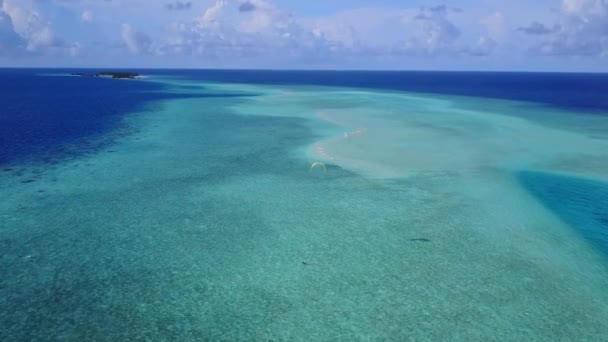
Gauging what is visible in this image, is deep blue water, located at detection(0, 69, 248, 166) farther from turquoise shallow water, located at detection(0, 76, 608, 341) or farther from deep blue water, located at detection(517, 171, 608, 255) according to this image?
deep blue water, located at detection(517, 171, 608, 255)

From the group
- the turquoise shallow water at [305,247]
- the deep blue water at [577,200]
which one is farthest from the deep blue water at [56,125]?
the deep blue water at [577,200]

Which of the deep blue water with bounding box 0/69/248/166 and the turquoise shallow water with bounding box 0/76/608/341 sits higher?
the deep blue water with bounding box 0/69/248/166

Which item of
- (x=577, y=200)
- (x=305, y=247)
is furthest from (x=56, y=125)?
(x=577, y=200)

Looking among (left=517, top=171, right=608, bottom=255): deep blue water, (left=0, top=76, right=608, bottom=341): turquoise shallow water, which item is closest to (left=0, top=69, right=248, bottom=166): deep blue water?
(left=0, top=76, right=608, bottom=341): turquoise shallow water

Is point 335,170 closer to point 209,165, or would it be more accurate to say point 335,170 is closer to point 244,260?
point 209,165

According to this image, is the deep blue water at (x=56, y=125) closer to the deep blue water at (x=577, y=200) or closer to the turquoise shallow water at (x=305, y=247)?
the turquoise shallow water at (x=305, y=247)

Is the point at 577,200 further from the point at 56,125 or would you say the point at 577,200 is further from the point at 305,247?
the point at 56,125

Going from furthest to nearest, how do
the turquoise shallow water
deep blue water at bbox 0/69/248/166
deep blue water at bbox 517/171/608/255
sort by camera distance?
deep blue water at bbox 0/69/248/166 → deep blue water at bbox 517/171/608/255 → the turquoise shallow water
